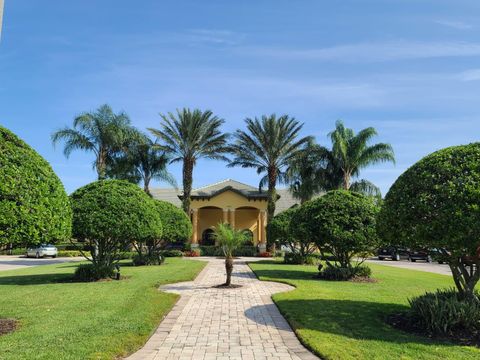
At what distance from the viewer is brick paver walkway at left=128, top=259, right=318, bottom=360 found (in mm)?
6176

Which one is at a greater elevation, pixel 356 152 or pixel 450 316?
pixel 356 152

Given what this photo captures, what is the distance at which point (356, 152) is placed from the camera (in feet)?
109

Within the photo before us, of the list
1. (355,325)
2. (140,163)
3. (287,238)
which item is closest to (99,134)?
(140,163)

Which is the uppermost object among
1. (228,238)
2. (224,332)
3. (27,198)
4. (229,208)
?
(229,208)

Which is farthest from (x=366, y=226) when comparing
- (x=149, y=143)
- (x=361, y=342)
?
(x=149, y=143)

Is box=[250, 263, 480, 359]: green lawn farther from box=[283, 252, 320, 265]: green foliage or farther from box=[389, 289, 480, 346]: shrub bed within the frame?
box=[283, 252, 320, 265]: green foliage

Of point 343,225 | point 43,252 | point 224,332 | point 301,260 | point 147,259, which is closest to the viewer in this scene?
point 224,332

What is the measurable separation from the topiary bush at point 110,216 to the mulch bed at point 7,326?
5908mm

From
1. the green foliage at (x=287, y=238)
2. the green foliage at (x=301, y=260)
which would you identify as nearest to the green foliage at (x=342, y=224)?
the green foliage at (x=301, y=260)

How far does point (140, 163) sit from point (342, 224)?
24.5 meters

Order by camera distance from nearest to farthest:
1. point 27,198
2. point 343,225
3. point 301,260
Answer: point 27,198 < point 343,225 < point 301,260

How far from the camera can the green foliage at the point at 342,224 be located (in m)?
15.2

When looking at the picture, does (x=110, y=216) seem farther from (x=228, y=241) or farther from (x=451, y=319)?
(x=451, y=319)

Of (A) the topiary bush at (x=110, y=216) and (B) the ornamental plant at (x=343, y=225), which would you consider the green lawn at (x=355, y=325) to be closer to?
(B) the ornamental plant at (x=343, y=225)
